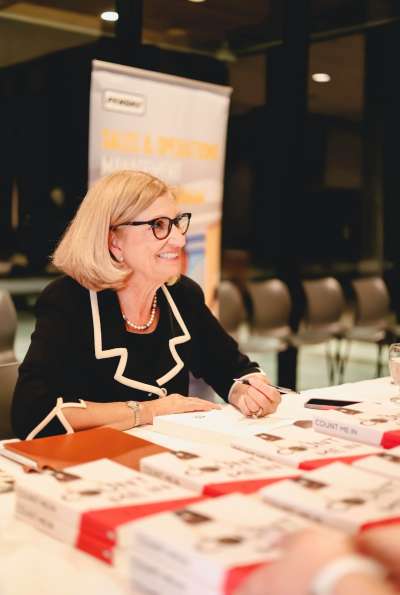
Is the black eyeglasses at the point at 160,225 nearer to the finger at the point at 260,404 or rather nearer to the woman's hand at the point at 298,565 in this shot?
the finger at the point at 260,404

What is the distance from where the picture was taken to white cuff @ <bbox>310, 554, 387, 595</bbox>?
80 centimetres

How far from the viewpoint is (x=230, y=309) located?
5508 mm

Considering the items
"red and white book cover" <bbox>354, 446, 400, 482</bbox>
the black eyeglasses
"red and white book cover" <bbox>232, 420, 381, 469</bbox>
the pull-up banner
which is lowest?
"red and white book cover" <bbox>232, 420, 381, 469</bbox>

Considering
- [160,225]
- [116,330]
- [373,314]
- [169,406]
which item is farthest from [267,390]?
[373,314]

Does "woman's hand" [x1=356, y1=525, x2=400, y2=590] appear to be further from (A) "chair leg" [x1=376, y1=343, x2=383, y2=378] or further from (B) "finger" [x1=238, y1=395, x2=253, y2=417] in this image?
(A) "chair leg" [x1=376, y1=343, x2=383, y2=378]

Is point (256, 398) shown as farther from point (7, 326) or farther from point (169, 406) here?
point (7, 326)

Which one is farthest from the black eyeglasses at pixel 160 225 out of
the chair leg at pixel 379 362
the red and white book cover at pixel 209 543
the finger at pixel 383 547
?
the chair leg at pixel 379 362

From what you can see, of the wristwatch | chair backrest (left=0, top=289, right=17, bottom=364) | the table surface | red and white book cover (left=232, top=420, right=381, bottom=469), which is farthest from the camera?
chair backrest (left=0, top=289, right=17, bottom=364)

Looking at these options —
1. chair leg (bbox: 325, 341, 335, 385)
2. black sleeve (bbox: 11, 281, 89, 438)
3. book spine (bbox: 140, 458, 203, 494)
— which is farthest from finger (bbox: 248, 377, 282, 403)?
chair leg (bbox: 325, 341, 335, 385)

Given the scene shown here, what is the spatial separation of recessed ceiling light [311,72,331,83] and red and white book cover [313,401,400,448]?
5.26 meters

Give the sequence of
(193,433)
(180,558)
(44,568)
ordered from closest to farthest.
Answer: (180,558) < (44,568) < (193,433)

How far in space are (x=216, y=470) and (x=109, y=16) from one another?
14.3 feet

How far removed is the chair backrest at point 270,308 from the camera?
580 centimetres

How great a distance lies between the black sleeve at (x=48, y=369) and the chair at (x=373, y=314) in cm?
445
